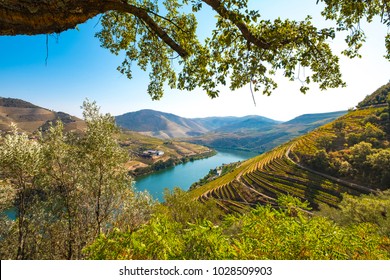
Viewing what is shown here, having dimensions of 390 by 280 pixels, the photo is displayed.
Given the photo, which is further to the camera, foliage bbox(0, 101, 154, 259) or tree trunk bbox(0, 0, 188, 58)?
foliage bbox(0, 101, 154, 259)

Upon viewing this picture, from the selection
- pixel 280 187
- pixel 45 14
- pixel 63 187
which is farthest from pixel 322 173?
pixel 45 14

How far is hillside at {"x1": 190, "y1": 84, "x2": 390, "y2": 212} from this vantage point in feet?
229

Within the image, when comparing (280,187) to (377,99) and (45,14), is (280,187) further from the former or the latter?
(377,99)

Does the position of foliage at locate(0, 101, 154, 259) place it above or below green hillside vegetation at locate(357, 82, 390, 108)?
below

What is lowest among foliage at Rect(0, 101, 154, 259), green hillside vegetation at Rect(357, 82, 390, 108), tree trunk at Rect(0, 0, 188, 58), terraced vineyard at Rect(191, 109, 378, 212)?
terraced vineyard at Rect(191, 109, 378, 212)

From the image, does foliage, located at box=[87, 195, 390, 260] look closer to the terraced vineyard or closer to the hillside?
the hillside

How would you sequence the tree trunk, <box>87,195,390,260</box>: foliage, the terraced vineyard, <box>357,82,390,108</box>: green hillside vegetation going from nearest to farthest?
<box>87,195,390,260</box>: foliage, the tree trunk, the terraced vineyard, <box>357,82,390,108</box>: green hillside vegetation

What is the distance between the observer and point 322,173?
83.2m

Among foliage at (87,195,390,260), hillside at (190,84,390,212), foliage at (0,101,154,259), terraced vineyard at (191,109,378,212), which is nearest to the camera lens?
foliage at (87,195,390,260)

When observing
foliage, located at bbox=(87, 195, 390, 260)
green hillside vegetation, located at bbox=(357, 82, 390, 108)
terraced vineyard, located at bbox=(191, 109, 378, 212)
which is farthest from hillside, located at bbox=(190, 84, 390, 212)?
foliage, located at bbox=(87, 195, 390, 260)
